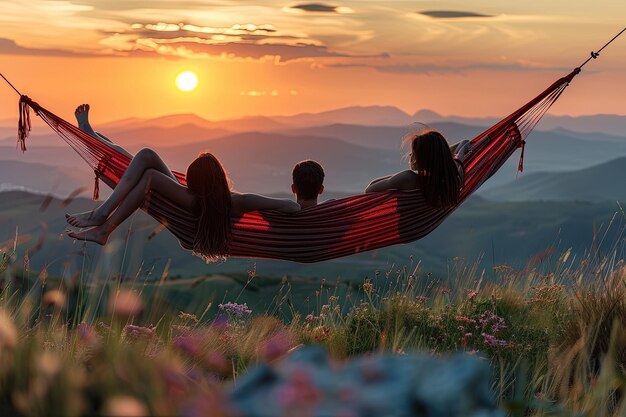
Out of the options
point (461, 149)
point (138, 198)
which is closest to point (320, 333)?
point (138, 198)

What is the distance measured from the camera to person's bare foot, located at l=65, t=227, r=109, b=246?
15.4 feet

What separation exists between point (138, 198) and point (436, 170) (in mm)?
1731

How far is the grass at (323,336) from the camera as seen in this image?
173 cm

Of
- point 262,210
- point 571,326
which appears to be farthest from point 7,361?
point 571,326

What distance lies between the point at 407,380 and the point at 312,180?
3507 mm

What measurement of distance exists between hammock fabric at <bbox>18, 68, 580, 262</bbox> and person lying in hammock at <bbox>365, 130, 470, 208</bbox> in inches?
2.2

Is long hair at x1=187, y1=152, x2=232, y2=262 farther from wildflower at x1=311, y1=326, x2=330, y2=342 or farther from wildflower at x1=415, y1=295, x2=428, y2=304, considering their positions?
wildflower at x1=415, y1=295, x2=428, y2=304

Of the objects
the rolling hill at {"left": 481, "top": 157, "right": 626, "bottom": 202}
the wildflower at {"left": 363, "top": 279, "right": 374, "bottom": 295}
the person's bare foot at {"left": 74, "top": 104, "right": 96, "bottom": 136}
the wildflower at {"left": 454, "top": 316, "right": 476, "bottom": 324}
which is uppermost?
the person's bare foot at {"left": 74, "top": 104, "right": 96, "bottom": 136}

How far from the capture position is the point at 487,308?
18.0 feet

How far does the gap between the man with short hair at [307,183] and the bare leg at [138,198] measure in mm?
687

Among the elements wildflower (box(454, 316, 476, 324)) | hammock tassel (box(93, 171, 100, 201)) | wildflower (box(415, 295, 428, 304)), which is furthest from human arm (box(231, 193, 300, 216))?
wildflower (box(454, 316, 476, 324))

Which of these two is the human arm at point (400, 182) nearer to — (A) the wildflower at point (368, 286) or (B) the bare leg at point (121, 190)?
(A) the wildflower at point (368, 286)

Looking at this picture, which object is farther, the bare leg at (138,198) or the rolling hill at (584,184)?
the rolling hill at (584,184)

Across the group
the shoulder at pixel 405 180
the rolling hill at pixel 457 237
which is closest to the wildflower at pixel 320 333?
the shoulder at pixel 405 180
